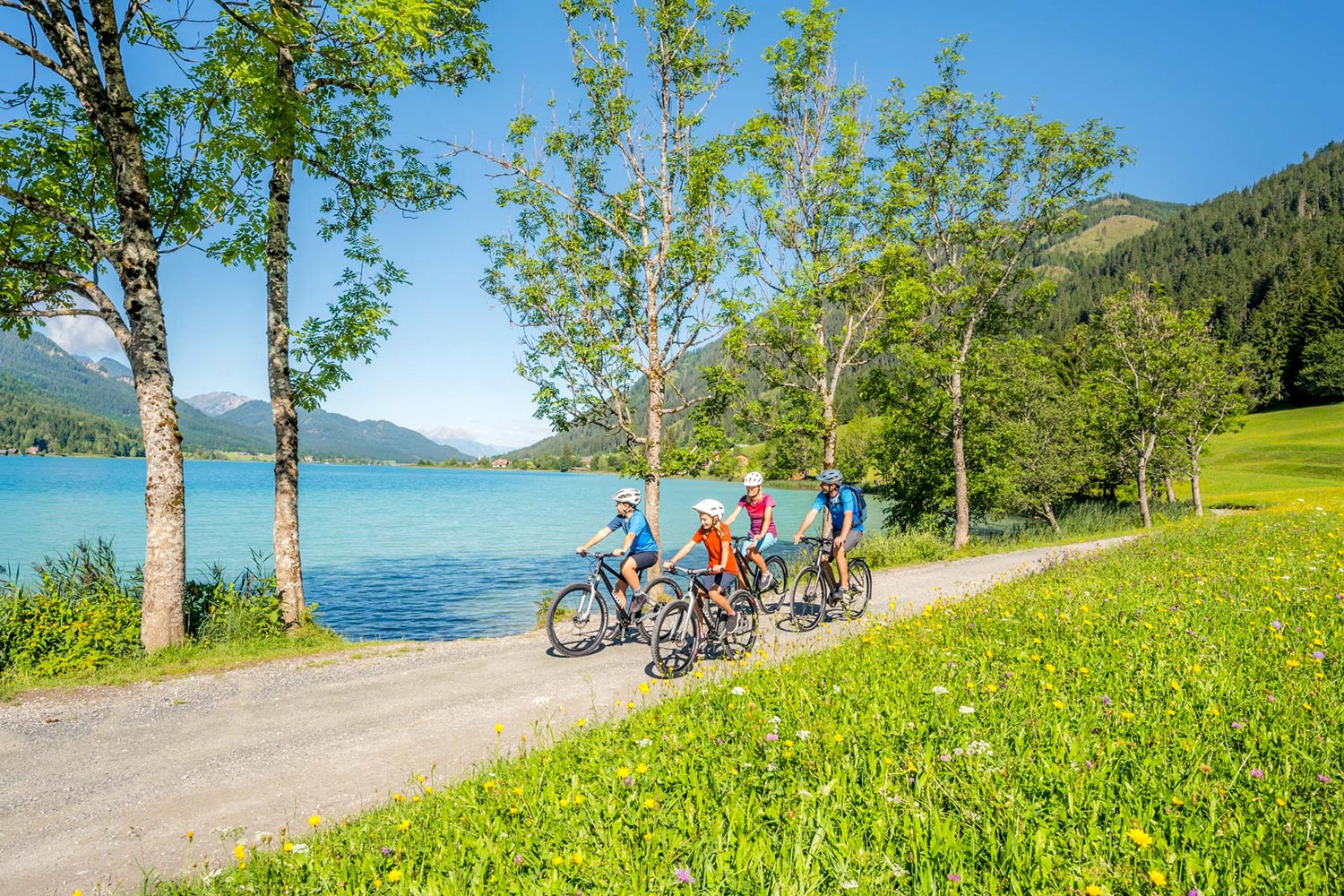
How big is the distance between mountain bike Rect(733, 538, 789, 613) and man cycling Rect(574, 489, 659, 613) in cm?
142

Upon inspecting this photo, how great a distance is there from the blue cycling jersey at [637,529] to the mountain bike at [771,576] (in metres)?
1.40

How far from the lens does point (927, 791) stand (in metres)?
3.94

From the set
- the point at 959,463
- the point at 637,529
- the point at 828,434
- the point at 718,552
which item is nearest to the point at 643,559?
the point at 637,529

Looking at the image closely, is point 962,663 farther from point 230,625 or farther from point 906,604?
point 230,625

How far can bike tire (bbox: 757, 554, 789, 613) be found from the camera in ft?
43.1

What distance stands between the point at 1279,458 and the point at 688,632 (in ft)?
289

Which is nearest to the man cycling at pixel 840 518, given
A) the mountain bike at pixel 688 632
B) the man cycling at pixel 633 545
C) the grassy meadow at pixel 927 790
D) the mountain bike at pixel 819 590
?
the mountain bike at pixel 819 590

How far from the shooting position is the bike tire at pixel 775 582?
13141mm

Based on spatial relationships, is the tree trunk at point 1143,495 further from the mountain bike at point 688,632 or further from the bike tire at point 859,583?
the mountain bike at point 688,632

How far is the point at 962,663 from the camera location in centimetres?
651

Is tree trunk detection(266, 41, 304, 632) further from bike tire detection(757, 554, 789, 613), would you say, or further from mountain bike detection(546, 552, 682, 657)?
bike tire detection(757, 554, 789, 613)

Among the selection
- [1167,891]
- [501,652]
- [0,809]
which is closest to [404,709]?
[501,652]

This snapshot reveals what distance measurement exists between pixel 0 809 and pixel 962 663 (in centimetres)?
867

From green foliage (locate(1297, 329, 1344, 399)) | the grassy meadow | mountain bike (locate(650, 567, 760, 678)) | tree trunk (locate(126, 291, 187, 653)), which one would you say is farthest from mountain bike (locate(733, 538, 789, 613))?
green foliage (locate(1297, 329, 1344, 399))
